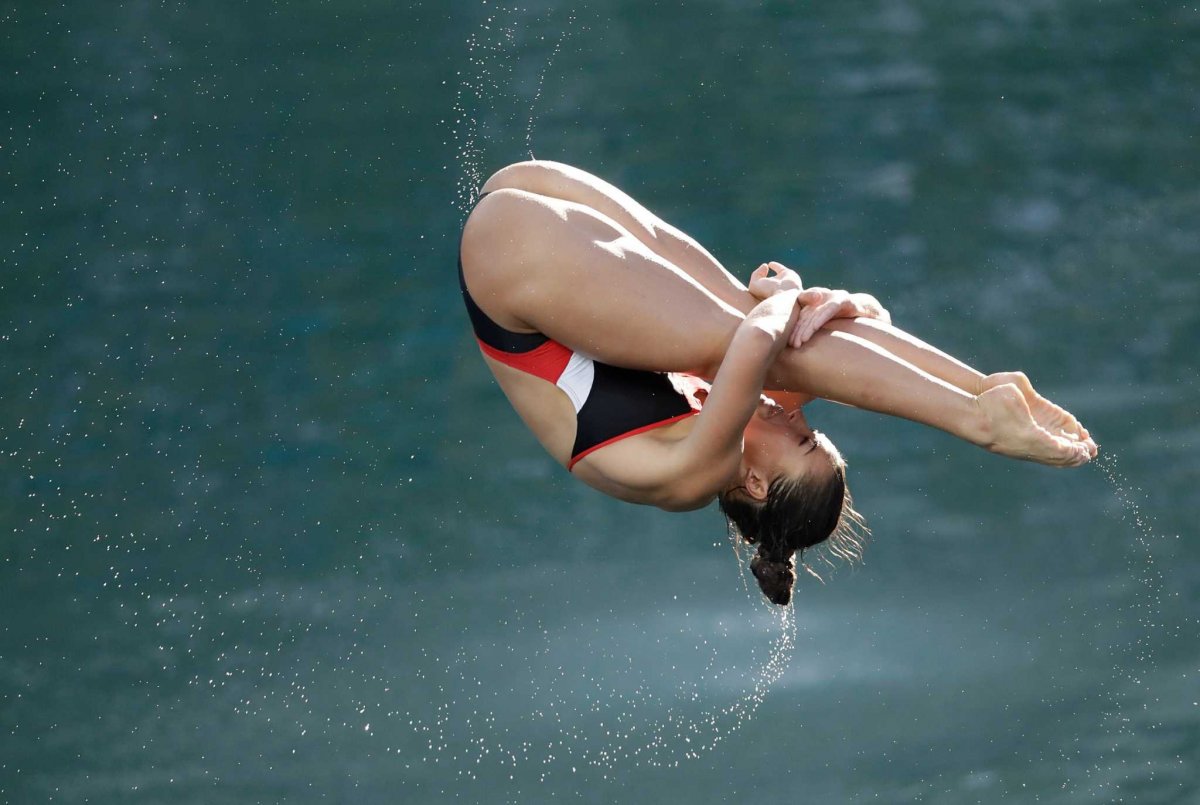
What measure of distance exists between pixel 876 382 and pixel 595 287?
0.52 meters

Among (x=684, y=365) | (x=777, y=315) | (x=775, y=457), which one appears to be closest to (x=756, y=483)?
(x=775, y=457)

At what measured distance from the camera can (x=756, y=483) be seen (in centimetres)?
281

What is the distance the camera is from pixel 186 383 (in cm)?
490

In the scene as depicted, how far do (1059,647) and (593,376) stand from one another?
2932 millimetres

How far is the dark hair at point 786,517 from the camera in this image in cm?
282

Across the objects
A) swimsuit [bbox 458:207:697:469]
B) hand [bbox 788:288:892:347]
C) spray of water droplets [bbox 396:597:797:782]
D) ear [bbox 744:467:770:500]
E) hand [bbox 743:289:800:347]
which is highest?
hand [bbox 743:289:800:347]

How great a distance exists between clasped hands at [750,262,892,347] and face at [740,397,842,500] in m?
0.28

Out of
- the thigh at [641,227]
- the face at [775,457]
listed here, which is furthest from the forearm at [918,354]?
the face at [775,457]

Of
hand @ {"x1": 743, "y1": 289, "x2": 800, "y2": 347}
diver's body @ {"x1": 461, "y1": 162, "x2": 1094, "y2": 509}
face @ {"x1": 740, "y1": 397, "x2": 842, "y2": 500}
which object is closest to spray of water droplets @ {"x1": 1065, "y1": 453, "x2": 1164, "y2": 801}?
face @ {"x1": 740, "y1": 397, "x2": 842, "y2": 500}

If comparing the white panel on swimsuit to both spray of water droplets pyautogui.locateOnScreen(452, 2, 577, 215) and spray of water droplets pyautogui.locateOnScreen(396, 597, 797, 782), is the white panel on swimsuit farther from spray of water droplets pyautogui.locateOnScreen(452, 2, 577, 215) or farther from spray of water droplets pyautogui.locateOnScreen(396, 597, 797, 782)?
spray of water droplets pyautogui.locateOnScreen(452, 2, 577, 215)

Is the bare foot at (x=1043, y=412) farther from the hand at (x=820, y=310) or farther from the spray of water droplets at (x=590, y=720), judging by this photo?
the spray of water droplets at (x=590, y=720)

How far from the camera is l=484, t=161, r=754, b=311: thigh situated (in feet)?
8.83

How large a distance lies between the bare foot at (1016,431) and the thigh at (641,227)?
0.50 m

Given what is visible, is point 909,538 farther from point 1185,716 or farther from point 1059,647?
point 1185,716
